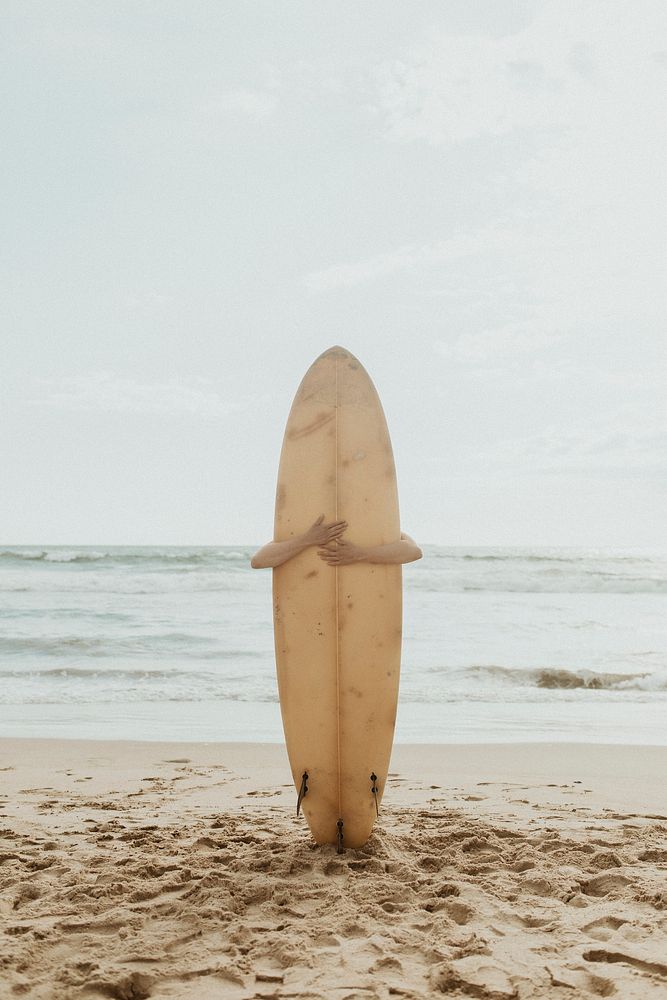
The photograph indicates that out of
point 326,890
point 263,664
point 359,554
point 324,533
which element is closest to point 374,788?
point 326,890

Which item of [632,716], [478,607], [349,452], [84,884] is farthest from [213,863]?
[478,607]

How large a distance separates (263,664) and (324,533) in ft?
21.6

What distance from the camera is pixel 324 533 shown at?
3.79 metres

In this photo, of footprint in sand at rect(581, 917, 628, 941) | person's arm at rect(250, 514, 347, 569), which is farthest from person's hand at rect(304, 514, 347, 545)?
footprint in sand at rect(581, 917, 628, 941)

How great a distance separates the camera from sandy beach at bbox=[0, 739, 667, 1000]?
2453mm

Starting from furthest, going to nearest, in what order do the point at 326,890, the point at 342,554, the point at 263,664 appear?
the point at 263,664
the point at 342,554
the point at 326,890

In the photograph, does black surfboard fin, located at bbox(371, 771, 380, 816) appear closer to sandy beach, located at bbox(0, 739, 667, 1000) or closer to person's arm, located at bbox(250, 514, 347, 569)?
sandy beach, located at bbox(0, 739, 667, 1000)

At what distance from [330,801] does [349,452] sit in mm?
1606

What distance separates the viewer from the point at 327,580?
12.5 feet

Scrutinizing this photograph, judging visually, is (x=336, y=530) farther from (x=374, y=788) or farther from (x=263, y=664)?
(x=263, y=664)

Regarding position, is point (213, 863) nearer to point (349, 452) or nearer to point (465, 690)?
point (349, 452)

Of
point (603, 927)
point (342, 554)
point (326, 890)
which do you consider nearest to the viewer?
point (603, 927)

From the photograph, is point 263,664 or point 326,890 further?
point 263,664

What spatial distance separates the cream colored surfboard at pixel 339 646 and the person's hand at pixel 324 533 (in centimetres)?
5
